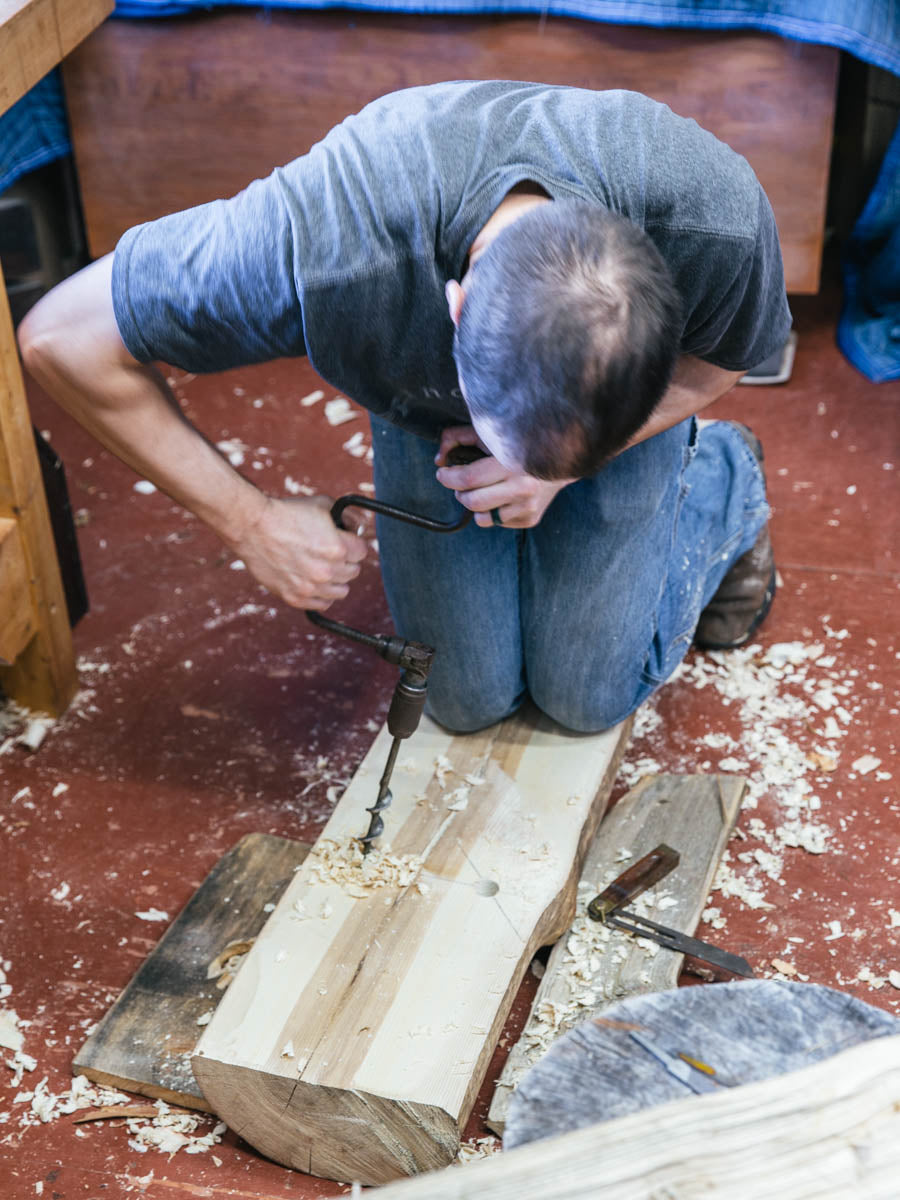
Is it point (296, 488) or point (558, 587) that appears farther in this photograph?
point (296, 488)

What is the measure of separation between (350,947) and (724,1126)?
73 cm

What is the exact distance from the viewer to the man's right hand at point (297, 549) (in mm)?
1659

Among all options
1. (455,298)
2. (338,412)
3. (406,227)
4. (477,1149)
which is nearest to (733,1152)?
(477,1149)

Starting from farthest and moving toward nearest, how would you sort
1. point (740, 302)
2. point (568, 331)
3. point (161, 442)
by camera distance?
point (161, 442) < point (740, 302) < point (568, 331)

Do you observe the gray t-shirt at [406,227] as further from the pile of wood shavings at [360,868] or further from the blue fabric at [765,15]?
the blue fabric at [765,15]

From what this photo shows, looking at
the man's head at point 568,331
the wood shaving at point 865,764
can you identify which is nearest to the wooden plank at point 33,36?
the man's head at point 568,331

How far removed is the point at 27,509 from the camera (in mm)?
2006

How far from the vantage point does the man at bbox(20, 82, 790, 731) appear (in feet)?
3.82

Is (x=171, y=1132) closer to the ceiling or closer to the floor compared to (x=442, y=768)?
closer to the floor

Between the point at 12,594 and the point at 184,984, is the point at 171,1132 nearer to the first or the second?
the point at 184,984

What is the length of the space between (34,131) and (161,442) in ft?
6.17

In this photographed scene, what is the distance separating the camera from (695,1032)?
1.03 meters

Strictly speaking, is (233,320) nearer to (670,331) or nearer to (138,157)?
(670,331)

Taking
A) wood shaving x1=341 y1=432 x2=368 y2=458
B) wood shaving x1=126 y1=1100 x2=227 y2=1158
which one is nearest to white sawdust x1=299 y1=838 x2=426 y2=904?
wood shaving x1=126 y1=1100 x2=227 y2=1158
